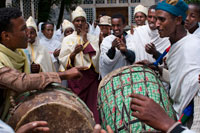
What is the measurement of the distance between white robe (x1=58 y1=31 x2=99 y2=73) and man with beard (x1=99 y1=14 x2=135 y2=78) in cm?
35

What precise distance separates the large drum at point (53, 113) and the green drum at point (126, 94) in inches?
19.0

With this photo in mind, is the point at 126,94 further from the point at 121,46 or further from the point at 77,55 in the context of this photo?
the point at 77,55

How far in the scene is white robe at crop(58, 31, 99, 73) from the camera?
5801 mm

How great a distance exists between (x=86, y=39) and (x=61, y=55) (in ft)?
2.02

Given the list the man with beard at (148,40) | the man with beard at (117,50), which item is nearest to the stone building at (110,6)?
the man with beard at (117,50)


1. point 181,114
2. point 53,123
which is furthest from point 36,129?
point 181,114

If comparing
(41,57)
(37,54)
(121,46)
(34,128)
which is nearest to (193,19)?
(121,46)

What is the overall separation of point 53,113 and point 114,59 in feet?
8.68

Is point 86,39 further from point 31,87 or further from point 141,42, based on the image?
point 31,87

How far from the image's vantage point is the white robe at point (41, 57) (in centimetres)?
521

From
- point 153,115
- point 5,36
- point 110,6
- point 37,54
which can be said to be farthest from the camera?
point 110,6

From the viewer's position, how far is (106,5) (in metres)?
23.9

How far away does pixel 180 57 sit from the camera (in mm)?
3041

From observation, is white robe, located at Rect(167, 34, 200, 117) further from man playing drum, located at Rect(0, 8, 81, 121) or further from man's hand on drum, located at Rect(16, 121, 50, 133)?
man's hand on drum, located at Rect(16, 121, 50, 133)
